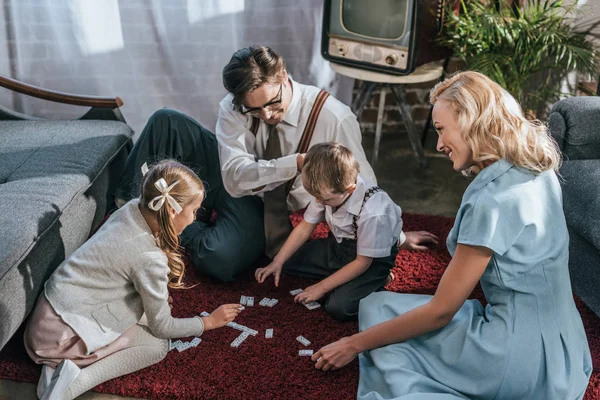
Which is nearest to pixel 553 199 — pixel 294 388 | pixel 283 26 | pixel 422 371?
pixel 422 371

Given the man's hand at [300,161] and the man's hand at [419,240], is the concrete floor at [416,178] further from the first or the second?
the man's hand at [300,161]

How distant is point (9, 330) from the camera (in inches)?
85.0

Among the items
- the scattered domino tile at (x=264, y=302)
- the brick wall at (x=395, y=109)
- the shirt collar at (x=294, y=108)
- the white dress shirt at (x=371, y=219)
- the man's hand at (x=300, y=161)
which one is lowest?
the scattered domino tile at (x=264, y=302)

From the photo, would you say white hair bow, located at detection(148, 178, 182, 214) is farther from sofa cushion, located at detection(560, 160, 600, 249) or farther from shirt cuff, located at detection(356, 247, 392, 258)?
sofa cushion, located at detection(560, 160, 600, 249)

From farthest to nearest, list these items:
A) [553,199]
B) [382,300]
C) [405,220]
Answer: [405,220], [382,300], [553,199]

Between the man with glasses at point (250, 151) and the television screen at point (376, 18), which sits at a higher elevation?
the television screen at point (376, 18)

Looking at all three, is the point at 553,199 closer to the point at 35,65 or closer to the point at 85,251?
the point at 85,251

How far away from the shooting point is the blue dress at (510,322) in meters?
1.88

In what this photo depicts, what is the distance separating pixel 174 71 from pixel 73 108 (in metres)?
0.60

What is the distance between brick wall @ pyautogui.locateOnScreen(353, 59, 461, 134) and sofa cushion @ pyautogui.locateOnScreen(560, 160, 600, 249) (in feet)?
5.12

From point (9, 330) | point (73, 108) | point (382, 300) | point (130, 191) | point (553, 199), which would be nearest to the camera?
point (553, 199)

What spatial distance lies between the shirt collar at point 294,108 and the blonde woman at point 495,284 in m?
0.76

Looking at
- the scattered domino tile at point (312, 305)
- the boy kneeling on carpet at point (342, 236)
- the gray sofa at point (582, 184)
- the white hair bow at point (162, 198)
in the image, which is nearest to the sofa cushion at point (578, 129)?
the gray sofa at point (582, 184)

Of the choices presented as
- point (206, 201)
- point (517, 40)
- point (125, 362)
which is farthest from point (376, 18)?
point (125, 362)
